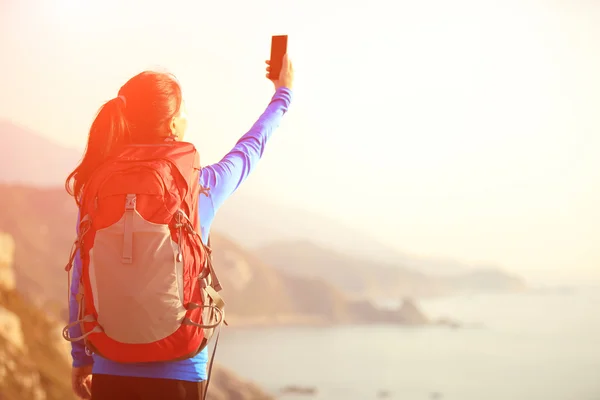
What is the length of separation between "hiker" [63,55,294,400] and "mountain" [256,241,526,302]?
1655 mm

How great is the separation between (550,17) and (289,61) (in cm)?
148

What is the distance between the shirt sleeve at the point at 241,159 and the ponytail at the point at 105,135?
13 cm

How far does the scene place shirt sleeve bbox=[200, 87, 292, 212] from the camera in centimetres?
104

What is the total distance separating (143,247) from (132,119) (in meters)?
0.19

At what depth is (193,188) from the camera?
3.21 feet

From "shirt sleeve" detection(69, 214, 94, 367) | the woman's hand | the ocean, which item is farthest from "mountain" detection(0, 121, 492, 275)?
"shirt sleeve" detection(69, 214, 94, 367)

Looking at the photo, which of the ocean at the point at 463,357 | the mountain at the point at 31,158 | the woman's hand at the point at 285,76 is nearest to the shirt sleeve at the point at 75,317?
the woman's hand at the point at 285,76

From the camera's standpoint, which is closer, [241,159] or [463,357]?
[241,159]

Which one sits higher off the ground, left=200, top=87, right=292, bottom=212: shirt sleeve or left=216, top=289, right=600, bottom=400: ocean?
left=200, top=87, right=292, bottom=212: shirt sleeve

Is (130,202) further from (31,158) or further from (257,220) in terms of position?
(31,158)

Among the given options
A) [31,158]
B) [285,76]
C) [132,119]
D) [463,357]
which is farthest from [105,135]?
[31,158]

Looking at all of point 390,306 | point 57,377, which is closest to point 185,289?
point 57,377

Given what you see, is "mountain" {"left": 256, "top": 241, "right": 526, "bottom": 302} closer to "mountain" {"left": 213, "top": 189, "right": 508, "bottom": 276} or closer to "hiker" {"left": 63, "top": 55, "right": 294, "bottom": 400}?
"mountain" {"left": 213, "top": 189, "right": 508, "bottom": 276}

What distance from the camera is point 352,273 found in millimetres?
2701
